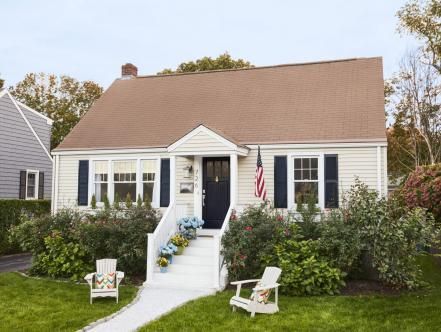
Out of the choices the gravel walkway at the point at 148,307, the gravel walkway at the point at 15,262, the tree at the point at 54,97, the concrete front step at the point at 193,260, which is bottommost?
the gravel walkway at the point at 15,262

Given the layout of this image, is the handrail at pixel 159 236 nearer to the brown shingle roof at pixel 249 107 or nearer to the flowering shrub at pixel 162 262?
the flowering shrub at pixel 162 262

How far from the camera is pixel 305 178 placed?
13133mm

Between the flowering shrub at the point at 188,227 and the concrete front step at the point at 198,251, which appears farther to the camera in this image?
the flowering shrub at the point at 188,227

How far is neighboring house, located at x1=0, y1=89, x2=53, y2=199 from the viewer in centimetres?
1847

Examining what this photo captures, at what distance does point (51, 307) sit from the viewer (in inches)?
339

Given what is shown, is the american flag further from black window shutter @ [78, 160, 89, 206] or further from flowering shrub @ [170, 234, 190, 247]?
black window shutter @ [78, 160, 89, 206]

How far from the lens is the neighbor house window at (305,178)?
13000 mm

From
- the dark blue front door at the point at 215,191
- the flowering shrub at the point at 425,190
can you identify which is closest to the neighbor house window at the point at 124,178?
the dark blue front door at the point at 215,191

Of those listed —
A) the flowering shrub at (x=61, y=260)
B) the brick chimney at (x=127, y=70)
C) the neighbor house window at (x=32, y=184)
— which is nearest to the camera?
the flowering shrub at (x=61, y=260)

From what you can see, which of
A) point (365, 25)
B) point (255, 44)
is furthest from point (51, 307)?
point (255, 44)

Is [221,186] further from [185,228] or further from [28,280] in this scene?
[28,280]

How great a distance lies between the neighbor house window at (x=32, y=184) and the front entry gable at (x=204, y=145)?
31.8 feet

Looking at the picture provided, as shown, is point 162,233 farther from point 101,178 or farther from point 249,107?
point 249,107

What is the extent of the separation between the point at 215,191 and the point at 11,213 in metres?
8.15
